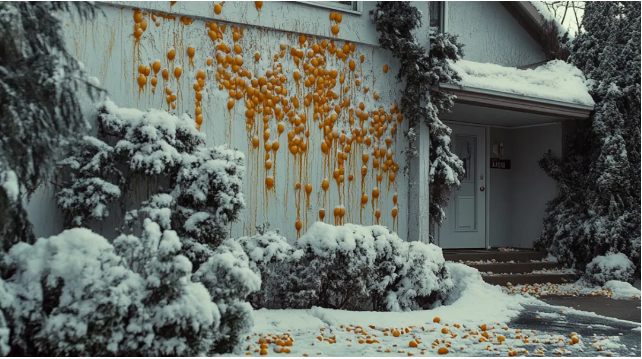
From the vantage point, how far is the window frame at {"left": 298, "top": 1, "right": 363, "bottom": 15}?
801cm

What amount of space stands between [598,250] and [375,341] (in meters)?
5.91

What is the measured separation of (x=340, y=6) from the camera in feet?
27.0

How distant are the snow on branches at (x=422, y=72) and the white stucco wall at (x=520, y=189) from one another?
122 inches

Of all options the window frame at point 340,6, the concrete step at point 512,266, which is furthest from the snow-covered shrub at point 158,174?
the concrete step at point 512,266

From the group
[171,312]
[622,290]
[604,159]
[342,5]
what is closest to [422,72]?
[342,5]

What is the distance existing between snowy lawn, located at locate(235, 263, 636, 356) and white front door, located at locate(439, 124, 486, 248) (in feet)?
12.0

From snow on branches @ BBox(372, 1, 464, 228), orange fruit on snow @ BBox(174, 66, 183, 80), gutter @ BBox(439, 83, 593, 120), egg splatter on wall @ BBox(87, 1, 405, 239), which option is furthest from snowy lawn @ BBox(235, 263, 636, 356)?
gutter @ BBox(439, 83, 593, 120)

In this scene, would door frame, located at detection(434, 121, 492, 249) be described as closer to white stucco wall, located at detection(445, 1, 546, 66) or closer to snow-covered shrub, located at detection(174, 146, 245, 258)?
white stucco wall, located at detection(445, 1, 546, 66)

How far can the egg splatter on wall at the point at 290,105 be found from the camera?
23.5ft

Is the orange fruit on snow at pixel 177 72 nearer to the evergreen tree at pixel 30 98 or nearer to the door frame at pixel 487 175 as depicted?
the evergreen tree at pixel 30 98

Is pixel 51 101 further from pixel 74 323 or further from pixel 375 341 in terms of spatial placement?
pixel 375 341

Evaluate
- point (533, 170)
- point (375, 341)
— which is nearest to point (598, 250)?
point (533, 170)

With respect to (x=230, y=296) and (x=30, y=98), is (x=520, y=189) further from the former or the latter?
(x=30, y=98)

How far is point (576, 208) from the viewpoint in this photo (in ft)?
34.5
